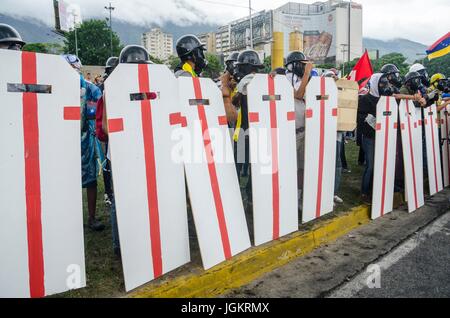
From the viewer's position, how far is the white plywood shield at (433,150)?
582cm

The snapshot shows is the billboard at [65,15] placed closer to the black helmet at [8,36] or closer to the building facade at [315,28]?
the black helmet at [8,36]

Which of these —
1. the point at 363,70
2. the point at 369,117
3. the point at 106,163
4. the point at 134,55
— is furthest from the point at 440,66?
the point at 134,55

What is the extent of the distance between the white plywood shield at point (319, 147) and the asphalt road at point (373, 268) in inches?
18.4

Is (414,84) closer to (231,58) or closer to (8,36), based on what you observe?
(231,58)

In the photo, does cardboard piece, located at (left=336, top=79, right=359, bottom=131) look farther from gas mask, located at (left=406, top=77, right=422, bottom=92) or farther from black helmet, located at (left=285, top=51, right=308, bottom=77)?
gas mask, located at (left=406, top=77, right=422, bottom=92)

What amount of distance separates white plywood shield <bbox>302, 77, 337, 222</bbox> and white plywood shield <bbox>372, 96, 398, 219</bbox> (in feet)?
2.31

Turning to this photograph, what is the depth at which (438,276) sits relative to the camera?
3.10m

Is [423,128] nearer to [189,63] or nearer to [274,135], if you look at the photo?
[274,135]

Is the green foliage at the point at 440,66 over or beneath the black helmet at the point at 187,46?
over

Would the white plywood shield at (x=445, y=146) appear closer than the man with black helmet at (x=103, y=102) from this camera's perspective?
No

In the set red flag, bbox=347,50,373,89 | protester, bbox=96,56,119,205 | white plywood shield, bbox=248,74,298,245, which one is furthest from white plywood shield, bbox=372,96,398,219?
red flag, bbox=347,50,373,89

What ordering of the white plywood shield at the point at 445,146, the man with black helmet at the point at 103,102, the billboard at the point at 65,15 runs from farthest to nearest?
the billboard at the point at 65,15, the white plywood shield at the point at 445,146, the man with black helmet at the point at 103,102

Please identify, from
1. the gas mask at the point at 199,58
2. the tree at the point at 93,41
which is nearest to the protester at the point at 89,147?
the gas mask at the point at 199,58
